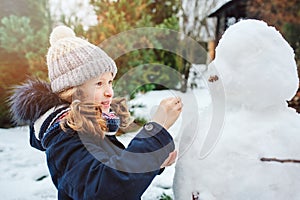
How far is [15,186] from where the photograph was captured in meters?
3.23

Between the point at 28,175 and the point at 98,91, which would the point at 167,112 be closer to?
the point at 98,91

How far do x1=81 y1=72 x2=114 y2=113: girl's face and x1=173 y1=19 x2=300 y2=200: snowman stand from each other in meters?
0.39

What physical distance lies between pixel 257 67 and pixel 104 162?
0.68 metres

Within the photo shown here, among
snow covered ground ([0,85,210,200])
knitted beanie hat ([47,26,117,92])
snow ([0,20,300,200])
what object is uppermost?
knitted beanie hat ([47,26,117,92])

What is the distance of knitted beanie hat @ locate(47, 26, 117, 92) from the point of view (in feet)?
4.02

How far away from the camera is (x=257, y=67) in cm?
128

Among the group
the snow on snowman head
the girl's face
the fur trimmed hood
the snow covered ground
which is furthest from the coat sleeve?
the snow covered ground

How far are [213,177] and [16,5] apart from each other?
19.8ft

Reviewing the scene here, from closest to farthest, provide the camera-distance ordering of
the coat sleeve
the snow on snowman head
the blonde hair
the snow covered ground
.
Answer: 1. the coat sleeve
2. the blonde hair
3. the snow on snowman head
4. the snow covered ground

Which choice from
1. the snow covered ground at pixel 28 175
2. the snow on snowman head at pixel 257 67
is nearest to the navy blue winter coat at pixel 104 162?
the snow on snowman head at pixel 257 67

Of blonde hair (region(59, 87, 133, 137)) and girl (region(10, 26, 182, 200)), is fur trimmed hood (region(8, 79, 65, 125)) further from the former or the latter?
blonde hair (region(59, 87, 133, 137))

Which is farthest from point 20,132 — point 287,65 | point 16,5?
point 287,65

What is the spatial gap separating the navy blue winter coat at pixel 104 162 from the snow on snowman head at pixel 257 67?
412 millimetres

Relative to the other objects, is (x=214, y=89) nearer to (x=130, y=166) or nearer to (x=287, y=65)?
(x=287, y=65)
